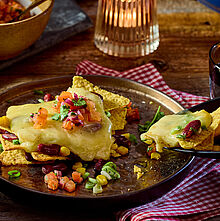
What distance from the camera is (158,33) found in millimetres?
4668

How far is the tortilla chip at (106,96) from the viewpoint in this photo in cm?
329

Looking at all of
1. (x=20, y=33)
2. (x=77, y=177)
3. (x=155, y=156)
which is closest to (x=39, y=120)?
(x=77, y=177)

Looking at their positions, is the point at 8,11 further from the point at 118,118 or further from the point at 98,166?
the point at 98,166

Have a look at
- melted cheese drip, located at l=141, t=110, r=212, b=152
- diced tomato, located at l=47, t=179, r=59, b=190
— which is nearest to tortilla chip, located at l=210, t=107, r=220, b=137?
melted cheese drip, located at l=141, t=110, r=212, b=152

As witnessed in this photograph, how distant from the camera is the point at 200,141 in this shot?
2.84 m

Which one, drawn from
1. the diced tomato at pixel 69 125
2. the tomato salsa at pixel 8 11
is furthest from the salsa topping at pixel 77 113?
the tomato salsa at pixel 8 11

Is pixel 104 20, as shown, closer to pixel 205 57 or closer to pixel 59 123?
pixel 205 57

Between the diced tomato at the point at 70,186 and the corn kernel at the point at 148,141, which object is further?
the corn kernel at the point at 148,141

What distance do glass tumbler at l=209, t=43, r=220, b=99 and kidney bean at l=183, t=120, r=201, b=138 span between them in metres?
0.75

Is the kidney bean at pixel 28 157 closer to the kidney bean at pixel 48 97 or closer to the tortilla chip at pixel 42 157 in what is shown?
the tortilla chip at pixel 42 157

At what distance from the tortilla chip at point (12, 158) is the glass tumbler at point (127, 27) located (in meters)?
2.02

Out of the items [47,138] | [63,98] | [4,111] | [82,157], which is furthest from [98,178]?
[4,111]

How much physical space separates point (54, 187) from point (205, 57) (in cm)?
262

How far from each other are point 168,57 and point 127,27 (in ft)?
1.89
